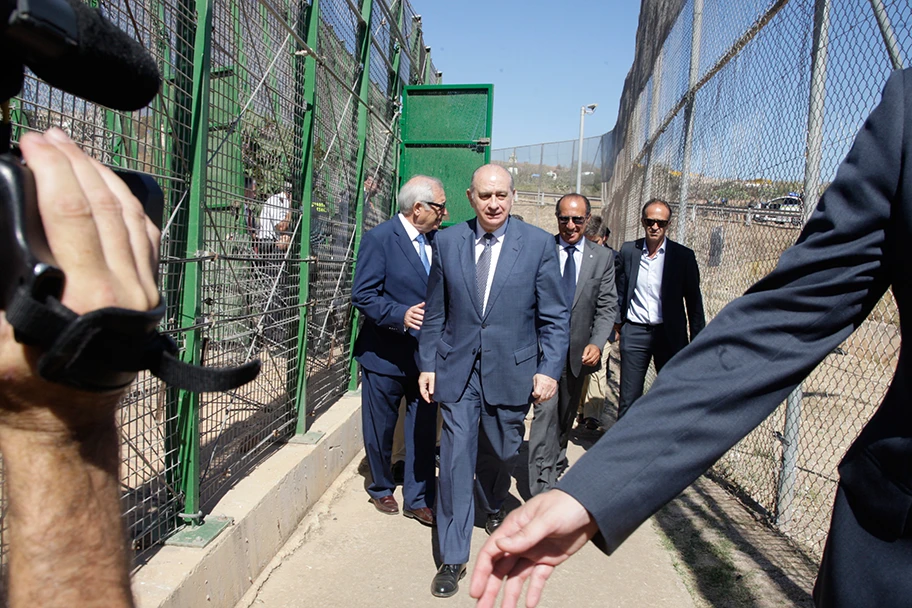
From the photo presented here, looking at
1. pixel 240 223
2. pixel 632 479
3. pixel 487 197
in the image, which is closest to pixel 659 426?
pixel 632 479

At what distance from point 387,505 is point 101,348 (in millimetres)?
4014

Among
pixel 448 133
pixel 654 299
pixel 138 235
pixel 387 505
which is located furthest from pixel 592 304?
pixel 138 235

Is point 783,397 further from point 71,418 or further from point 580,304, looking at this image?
point 580,304

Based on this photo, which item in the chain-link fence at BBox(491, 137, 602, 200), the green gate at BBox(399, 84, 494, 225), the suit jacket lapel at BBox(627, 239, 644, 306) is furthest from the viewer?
the chain-link fence at BBox(491, 137, 602, 200)

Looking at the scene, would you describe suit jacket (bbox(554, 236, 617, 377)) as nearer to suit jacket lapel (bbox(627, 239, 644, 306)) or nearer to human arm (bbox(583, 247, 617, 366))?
human arm (bbox(583, 247, 617, 366))

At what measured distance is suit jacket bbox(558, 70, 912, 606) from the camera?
127 centimetres

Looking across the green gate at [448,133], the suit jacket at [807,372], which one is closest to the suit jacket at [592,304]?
the green gate at [448,133]

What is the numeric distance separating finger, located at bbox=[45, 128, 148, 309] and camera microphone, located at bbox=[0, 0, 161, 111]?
98mm

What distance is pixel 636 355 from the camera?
5.57 m

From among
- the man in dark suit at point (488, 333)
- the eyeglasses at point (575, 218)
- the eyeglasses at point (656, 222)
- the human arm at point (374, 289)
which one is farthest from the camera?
the eyeglasses at point (656, 222)

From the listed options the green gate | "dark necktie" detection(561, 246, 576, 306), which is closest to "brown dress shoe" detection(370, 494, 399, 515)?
"dark necktie" detection(561, 246, 576, 306)

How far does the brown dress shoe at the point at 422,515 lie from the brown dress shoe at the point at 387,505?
0.22ft

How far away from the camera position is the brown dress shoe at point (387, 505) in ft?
14.8

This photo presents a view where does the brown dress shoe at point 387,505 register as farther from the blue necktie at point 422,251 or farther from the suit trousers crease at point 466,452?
the blue necktie at point 422,251
